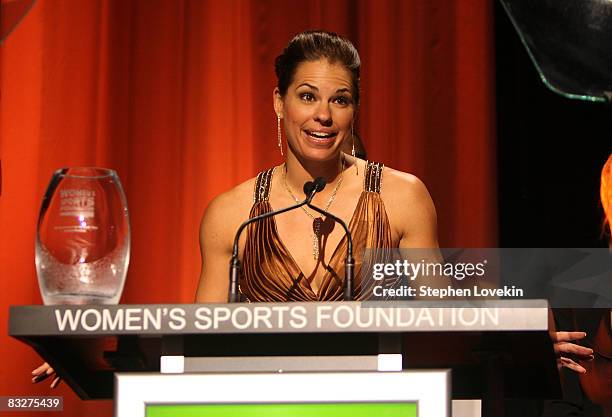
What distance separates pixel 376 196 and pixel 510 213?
61cm

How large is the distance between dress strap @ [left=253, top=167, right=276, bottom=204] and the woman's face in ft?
0.27

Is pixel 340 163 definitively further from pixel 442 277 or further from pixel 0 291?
pixel 0 291

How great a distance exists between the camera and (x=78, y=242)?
1.05 metres

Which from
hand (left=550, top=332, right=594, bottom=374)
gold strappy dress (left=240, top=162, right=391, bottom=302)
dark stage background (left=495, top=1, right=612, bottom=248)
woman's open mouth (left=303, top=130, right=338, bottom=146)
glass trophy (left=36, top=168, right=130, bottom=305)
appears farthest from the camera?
dark stage background (left=495, top=1, right=612, bottom=248)

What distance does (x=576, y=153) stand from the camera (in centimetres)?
255

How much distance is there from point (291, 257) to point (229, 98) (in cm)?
70

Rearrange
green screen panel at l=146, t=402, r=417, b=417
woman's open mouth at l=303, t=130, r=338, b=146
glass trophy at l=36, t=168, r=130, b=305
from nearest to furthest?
green screen panel at l=146, t=402, r=417, b=417 < glass trophy at l=36, t=168, r=130, b=305 < woman's open mouth at l=303, t=130, r=338, b=146

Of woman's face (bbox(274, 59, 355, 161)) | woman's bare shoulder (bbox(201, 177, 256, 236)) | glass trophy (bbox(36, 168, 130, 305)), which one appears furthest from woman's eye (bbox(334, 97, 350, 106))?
glass trophy (bbox(36, 168, 130, 305))

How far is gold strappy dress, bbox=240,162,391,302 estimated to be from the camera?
1981 mm

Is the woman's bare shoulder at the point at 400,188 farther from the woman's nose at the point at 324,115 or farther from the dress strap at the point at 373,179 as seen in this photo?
the woman's nose at the point at 324,115

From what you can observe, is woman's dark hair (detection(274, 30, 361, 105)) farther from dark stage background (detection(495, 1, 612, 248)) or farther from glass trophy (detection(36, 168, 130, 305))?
glass trophy (detection(36, 168, 130, 305))

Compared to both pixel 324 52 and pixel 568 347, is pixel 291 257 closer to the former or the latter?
pixel 324 52

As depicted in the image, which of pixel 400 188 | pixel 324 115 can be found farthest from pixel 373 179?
pixel 324 115

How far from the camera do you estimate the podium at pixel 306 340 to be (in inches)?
38.0
